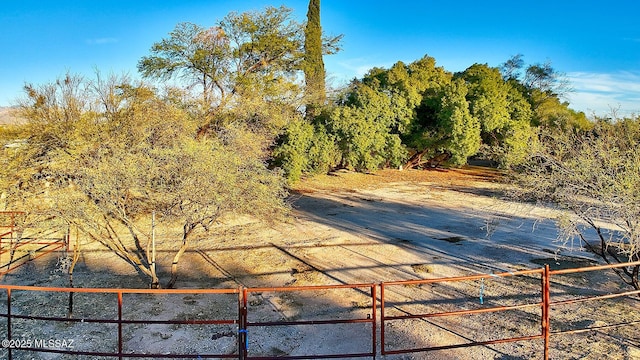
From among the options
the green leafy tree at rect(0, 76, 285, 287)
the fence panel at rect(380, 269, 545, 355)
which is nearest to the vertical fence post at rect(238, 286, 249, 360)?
the fence panel at rect(380, 269, 545, 355)

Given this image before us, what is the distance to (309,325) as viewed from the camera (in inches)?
271

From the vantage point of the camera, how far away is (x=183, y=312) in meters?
7.42

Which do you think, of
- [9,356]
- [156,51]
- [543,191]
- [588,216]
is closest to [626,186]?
[588,216]

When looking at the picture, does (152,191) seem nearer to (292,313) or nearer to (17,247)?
(292,313)

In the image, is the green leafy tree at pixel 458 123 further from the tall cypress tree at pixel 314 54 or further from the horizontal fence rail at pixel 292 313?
the horizontal fence rail at pixel 292 313

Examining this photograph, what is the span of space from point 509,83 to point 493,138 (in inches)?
139

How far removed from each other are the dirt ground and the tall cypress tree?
10.7 metres

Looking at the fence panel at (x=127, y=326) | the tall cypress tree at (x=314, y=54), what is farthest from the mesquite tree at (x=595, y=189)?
the tall cypress tree at (x=314, y=54)

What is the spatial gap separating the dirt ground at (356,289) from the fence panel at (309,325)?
0.09 feet

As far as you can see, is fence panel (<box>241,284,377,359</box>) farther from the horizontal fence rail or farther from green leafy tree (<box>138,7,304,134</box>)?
green leafy tree (<box>138,7,304,134</box>)

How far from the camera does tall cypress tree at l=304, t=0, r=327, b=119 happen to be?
2480cm

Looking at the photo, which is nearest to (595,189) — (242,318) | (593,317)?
(593,317)

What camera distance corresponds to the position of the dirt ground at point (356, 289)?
6.18 m

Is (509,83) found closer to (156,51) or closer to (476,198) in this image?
(476,198)
